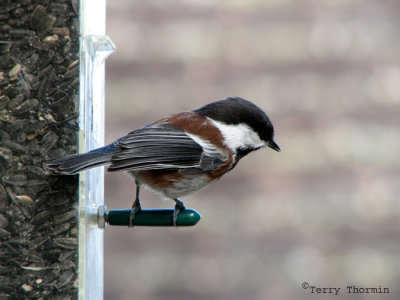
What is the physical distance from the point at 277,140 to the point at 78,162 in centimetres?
186

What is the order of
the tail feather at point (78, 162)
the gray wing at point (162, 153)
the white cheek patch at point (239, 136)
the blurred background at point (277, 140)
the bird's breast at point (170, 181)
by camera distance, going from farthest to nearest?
the blurred background at point (277, 140), the white cheek patch at point (239, 136), the bird's breast at point (170, 181), the gray wing at point (162, 153), the tail feather at point (78, 162)

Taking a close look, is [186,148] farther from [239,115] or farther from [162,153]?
[239,115]

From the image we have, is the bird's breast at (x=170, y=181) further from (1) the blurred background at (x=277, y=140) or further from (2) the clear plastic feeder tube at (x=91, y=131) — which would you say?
(1) the blurred background at (x=277, y=140)

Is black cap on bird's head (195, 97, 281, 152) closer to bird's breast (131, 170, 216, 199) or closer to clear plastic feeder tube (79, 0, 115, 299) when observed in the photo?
bird's breast (131, 170, 216, 199)

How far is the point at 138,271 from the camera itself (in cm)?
362

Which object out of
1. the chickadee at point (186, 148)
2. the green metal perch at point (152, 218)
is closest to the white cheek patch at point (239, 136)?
the chickadee at point (186, 148)

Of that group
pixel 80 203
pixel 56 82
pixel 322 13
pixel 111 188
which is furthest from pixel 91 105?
pixel 322 13

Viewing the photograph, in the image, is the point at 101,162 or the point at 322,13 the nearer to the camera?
the point at 101,162

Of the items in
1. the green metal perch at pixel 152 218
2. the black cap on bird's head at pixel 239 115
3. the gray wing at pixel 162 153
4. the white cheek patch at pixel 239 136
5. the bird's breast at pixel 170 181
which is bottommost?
the green metal perch at pixel 152 218

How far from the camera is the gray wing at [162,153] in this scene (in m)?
2.27

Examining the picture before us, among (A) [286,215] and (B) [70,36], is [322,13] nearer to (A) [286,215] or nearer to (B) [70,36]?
(A) [286,215]

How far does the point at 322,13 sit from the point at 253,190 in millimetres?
1136

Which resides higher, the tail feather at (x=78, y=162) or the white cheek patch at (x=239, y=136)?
the white cheek patch at (x=239, y=136)

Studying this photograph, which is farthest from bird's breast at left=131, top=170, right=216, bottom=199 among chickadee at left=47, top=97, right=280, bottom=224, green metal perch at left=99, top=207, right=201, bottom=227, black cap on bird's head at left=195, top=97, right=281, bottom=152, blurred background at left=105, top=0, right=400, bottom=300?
blurred background at left=105, top=0, right=400, bottom=300
